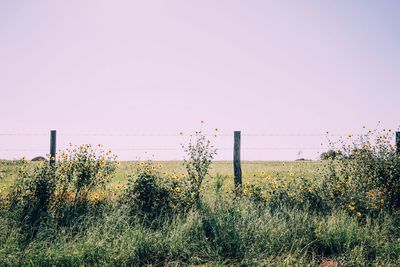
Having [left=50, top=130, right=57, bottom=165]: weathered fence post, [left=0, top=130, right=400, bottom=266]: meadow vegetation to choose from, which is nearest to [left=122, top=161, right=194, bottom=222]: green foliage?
[left=0, top=130, right=400, bottom=266]: meadow vegetation

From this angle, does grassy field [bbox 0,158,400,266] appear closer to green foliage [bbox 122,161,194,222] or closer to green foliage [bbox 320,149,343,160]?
green foliage [bbox 122,161,194,222]

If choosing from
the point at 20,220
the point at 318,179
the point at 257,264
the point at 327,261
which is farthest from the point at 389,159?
the point at 20,220

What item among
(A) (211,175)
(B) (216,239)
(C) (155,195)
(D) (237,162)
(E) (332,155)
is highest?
(E) (332,155)

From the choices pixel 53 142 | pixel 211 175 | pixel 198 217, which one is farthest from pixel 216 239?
pixel 211 175

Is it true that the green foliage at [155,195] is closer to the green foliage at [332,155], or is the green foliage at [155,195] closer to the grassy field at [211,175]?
the grassy field at [211,175]

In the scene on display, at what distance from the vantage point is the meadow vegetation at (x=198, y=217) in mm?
4707

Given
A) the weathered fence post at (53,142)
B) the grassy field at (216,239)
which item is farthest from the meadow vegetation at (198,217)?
the weathered fence post at (53,142)

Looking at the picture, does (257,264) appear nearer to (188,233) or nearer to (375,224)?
(188,233)

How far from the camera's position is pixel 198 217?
572 centimetres

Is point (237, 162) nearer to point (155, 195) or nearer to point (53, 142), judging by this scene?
point (155, 195)

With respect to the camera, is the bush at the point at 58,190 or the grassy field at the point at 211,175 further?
the grassy field at the point at 211,175

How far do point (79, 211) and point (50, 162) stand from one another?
5.90 feet

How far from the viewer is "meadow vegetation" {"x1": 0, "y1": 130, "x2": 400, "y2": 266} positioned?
15.4 feet

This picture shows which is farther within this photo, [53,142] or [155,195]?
[53,142]
